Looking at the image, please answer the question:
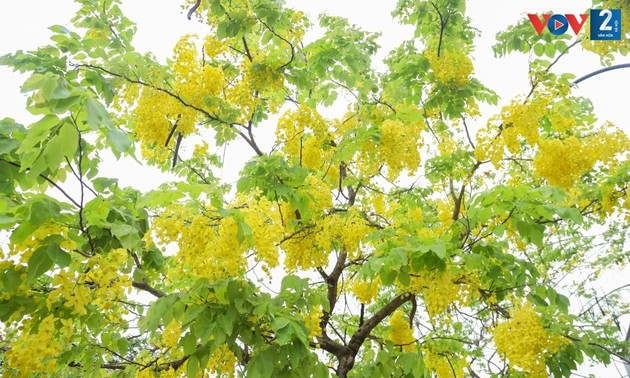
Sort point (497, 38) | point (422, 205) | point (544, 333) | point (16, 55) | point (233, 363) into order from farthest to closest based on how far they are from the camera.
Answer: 1. point (422, 205)
2. point (497, 38)
3. point (544, 333)
4. point (16, 55)
5. point (233, 363)

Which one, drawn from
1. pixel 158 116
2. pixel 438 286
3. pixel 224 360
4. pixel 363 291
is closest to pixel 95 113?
pixel 224 360

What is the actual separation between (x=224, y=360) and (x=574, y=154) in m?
3.20

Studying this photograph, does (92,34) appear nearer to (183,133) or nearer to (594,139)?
(183,133)

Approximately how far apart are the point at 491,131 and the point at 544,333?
1746mm

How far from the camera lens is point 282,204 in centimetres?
407

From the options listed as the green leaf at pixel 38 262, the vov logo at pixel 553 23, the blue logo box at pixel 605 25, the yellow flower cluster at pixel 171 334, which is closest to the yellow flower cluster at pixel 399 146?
the vov logo at pixel 553 23

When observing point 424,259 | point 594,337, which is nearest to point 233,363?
point 424,259

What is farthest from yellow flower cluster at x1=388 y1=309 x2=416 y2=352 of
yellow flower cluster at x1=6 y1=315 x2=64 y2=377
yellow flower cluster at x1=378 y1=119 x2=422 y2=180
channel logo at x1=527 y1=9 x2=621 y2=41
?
yellow flower cluster at x1=6 y1=315 x2=64 y2=377

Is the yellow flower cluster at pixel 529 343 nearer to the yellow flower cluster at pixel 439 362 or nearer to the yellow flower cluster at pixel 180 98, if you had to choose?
the yellow flower cluster at pixel 439 362

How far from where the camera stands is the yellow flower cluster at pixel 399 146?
3.91 meters

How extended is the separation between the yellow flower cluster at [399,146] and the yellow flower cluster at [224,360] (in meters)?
1.99

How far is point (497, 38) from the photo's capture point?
4.73 m

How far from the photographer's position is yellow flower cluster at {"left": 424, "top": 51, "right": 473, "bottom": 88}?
14.1 ft

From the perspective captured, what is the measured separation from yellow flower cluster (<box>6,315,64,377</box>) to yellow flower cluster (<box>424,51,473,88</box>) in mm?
3534
